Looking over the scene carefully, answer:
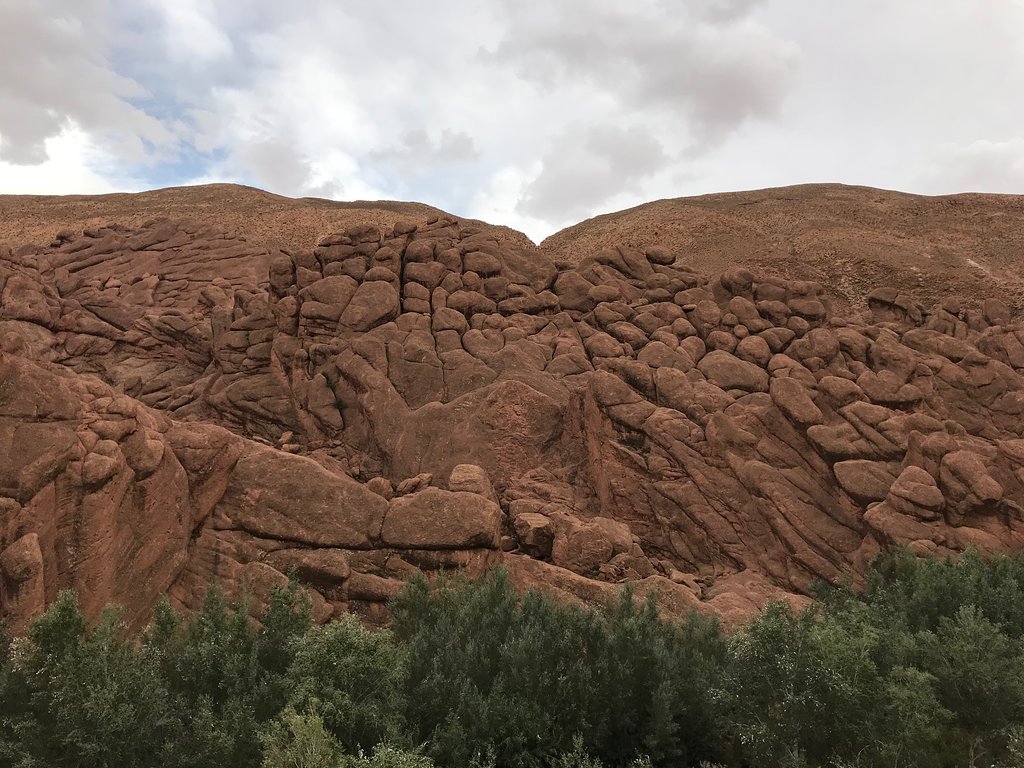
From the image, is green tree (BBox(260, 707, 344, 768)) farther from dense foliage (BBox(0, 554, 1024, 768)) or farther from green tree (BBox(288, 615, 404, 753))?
green tree (BBox(288, 615, 404, 753))

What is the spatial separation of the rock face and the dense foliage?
143 inches

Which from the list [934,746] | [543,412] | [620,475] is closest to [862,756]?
[934,746]

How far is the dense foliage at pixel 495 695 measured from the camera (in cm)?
683

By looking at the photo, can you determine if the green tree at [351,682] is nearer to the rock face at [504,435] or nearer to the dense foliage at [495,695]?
the dense foliage at [495,695]

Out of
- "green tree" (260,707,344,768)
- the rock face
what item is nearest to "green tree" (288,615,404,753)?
"green tree" (260,707,344,768)

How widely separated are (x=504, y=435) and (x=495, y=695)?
40.8ft

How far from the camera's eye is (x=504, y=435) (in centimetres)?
2034

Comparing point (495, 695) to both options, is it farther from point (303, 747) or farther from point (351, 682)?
point (303, 747)

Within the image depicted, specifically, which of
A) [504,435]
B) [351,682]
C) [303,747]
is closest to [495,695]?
[351,682]

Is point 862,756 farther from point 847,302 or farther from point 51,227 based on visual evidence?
point 51,227

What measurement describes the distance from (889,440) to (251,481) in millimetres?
17035

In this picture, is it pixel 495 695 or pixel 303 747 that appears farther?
pixel 495 695

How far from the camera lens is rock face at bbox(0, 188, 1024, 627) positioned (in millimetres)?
12586

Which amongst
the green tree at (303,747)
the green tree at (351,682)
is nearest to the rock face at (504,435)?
the green tree at (351,682)
